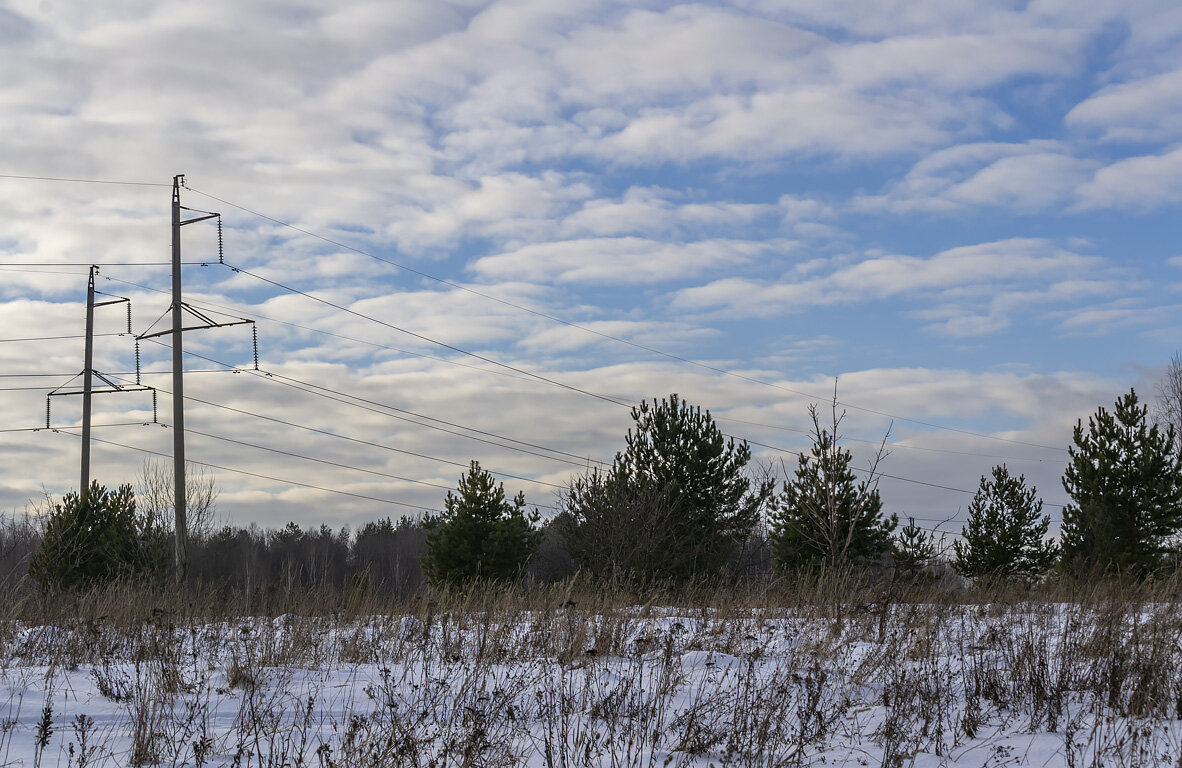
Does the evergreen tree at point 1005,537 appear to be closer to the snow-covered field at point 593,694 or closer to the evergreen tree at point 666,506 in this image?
the evergreen tree at point 666,506

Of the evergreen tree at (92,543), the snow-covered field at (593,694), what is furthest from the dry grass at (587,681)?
the evergreen tree at (92,543)

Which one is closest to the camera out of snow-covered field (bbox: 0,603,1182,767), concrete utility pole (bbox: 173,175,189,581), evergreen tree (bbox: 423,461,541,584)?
snow-covered field (bbox: 0,603,1182,767)

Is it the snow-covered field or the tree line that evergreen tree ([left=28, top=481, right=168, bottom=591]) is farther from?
the snow-covered field

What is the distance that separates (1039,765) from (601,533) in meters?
23.3

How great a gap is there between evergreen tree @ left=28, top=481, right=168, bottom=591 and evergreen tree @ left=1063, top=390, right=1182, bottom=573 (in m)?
29.2

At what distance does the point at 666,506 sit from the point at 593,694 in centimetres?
2290

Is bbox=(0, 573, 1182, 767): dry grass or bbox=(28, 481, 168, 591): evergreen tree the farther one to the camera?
bbox=(28, 481, 168, 591): evergreen tree

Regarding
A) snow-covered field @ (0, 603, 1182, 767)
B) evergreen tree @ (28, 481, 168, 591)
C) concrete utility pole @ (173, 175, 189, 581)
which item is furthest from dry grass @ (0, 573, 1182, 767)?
evergreen tree @ (28, 481, 168, 591)

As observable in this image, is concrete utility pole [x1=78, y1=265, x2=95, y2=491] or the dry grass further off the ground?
concrete utility pole [x1=78, y1=265, x2=95, y2=491]

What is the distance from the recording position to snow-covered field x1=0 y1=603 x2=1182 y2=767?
5727mm

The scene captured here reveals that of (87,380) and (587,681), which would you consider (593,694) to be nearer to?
(587,681)

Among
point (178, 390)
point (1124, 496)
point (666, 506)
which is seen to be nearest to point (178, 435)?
point (178, 390)

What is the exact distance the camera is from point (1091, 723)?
6.41 meters

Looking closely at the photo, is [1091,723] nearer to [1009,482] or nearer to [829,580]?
[829,580]
